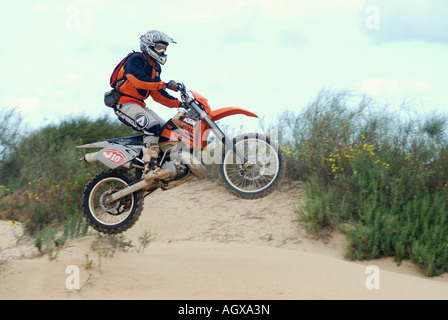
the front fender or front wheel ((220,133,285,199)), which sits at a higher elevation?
the front fender

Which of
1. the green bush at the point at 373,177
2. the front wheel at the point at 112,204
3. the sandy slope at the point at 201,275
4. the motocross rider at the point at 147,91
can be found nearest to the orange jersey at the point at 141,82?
the motocross rider at the point at 147,91

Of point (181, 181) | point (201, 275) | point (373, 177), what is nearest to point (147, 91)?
point (181, 181)

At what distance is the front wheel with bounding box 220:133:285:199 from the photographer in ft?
21.4

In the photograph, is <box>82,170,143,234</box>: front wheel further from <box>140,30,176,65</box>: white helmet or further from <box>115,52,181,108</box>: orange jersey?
<box>140,30,176,65</box>: white helmet

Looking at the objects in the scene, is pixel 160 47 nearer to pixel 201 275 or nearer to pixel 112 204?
pixel 112 204

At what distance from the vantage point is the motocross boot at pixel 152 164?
649 centimetres

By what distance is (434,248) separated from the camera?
8266mm

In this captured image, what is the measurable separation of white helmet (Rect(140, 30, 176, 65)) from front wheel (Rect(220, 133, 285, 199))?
1.45 metres

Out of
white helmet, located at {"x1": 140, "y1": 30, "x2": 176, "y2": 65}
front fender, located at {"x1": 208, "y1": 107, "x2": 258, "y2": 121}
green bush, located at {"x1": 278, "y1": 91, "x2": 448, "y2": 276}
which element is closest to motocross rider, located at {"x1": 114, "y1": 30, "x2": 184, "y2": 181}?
white helmet, located at {"x1": 140, "y1": 30, "x2": 176, "y2": 65}

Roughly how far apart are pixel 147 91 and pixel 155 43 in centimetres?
66

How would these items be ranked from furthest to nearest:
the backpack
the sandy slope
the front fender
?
the backpack → the front fender → the sandy slope

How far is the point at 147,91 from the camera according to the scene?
6922 mm
